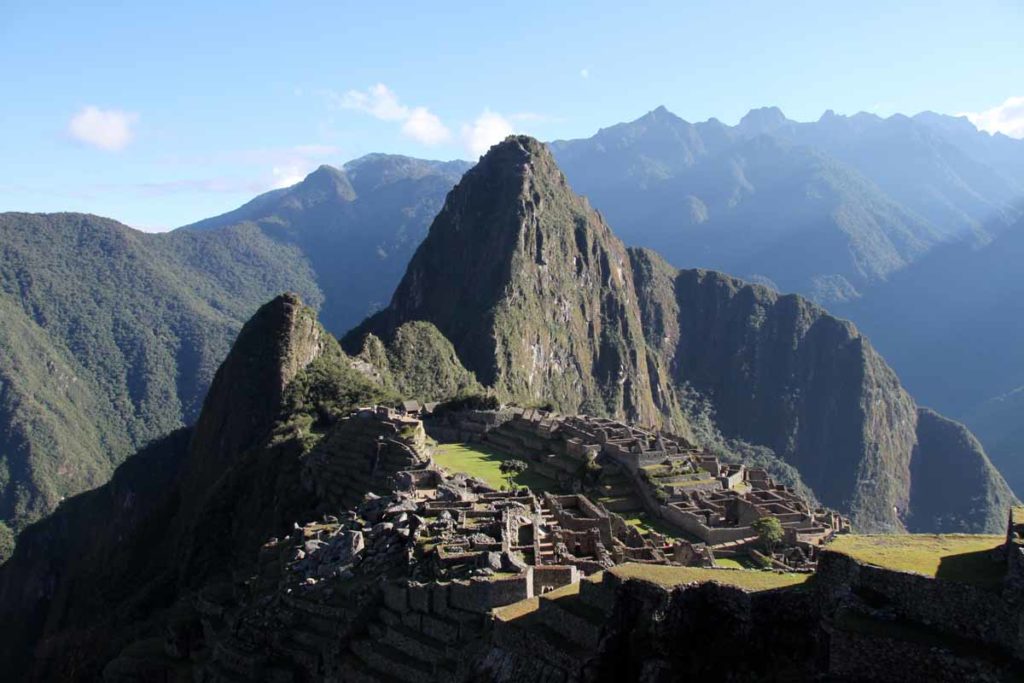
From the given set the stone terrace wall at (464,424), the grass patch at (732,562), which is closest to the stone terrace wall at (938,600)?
the grass patch at (732,562)

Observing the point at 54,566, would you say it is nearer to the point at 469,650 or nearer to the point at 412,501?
the point at 412,501

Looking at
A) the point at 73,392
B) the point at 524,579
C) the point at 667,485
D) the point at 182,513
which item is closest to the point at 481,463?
the point at 667,485

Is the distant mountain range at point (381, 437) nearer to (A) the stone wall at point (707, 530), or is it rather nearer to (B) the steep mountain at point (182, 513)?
(B) the steep mountain at point (182, 513)

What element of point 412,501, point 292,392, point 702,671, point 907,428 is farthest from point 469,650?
point 907,428

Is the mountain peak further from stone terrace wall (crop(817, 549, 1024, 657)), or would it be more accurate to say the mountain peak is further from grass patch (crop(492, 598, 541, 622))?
stone terrace wall (crop(817, 549, 1024, 657))

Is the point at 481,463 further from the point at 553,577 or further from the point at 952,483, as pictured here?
the point at 952,483
